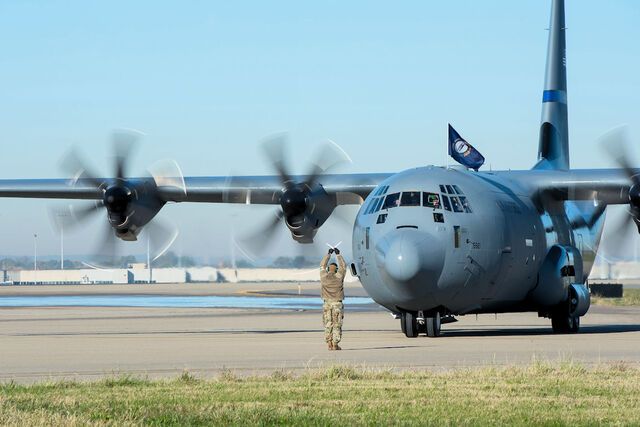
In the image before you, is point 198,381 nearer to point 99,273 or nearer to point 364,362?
point 364,362

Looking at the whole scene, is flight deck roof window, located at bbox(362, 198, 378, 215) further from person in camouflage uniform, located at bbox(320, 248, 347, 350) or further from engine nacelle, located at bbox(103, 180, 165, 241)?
engine nacelle, located at bbox(103, 180, 165, 241)

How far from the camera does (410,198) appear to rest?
73.6ft

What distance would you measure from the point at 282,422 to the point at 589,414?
3.26 metres

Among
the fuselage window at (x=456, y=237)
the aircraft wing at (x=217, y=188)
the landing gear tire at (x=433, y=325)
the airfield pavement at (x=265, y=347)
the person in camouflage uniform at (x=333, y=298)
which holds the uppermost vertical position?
the aircraft wing at (x=217, y=188)

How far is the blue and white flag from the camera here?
98.2ft

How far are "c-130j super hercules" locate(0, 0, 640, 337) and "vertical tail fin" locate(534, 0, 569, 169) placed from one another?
0.05 metres

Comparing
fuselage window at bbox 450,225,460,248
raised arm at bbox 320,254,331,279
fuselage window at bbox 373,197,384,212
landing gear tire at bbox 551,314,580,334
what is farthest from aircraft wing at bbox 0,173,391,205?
raised arm at bbox 320,254,331,279

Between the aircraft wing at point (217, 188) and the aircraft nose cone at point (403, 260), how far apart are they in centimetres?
853

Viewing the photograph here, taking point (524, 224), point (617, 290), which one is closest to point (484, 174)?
point (524, 224)

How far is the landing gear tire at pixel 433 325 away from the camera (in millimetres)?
23281

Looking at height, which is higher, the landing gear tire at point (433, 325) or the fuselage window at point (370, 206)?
the fuselage window at point (370, 206)

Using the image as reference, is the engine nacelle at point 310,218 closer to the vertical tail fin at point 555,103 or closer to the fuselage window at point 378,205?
the fuselage window at point 378,205

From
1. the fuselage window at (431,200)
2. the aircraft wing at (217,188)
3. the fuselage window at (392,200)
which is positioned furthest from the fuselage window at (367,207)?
the aircraft wing at (217,188)

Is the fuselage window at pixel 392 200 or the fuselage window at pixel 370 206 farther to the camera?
the fuselage window at pixel 370 206
